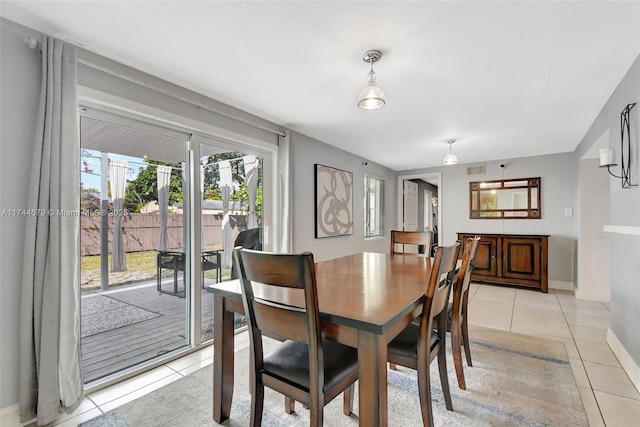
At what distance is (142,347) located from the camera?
236 cm

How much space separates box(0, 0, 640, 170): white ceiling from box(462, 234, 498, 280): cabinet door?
2.35 meters

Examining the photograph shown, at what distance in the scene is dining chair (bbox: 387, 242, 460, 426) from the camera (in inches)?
53.7

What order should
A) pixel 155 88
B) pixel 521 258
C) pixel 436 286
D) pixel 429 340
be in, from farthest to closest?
pixel 521 258, pixel 155 88, pixel 429 340, pixel 436 286

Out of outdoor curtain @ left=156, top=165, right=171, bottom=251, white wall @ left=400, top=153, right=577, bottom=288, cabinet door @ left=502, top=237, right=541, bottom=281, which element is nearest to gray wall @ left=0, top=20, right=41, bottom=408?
outdoor curtain @ left=156, top=165, right=171, bottom=251

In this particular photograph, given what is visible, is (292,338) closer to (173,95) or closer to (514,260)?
(173,95)

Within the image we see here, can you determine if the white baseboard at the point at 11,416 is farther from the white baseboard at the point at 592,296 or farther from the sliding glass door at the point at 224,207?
the white baseboard at the point at 592,296

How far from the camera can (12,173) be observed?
1.60 meters

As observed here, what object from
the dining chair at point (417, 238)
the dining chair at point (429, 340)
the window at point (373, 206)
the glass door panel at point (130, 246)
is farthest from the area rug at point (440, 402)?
the window at point (373, 206)

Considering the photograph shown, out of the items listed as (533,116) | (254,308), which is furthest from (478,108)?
(254,308)

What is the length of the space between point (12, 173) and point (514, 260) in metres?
5.75

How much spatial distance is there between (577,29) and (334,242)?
322 cm

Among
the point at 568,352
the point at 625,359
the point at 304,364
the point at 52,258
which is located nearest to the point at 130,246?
the point at 52,258

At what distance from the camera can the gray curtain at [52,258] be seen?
5.25 ft

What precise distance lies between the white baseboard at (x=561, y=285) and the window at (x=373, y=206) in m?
2.82
